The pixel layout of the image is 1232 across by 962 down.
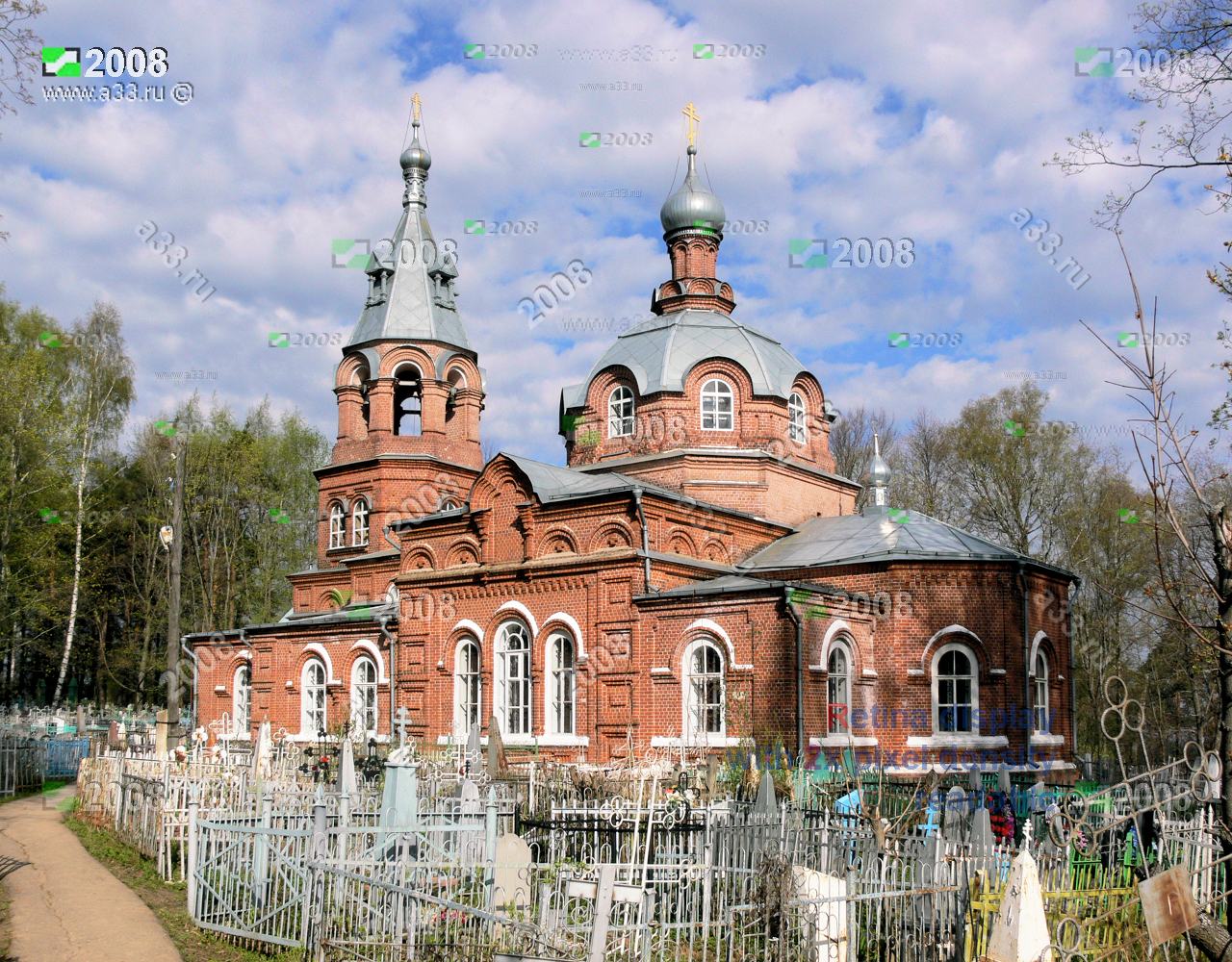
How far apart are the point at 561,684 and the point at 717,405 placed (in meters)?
6.85

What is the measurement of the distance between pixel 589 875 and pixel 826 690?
10.2 meters

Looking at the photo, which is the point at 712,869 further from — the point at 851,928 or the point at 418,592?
the point at 418,592

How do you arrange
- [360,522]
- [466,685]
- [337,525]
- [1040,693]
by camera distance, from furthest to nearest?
[337,525] → [360,522] → [466,685] → [1040,693]

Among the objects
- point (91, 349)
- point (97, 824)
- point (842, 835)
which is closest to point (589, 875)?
point (842, 835)

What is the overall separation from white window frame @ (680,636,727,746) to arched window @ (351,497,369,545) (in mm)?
11594

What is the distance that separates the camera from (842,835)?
29.8ft

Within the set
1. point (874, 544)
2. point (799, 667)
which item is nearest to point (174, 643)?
point (799, 667)

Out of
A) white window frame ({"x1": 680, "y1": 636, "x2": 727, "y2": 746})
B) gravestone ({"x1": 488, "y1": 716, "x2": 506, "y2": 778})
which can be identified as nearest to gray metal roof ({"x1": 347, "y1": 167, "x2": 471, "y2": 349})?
white window frame ({"x1": 680, "y1": 636, "x2": 727, "y2": 746})

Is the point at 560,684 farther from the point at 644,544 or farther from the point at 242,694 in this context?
the point at 242,694

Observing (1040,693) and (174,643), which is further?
(174,643)

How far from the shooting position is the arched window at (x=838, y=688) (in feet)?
61.5

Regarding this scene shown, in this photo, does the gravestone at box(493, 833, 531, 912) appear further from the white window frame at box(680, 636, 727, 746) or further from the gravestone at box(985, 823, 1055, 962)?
the white window frame at box(680, 636, 727, 746)

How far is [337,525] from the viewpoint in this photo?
2927cm

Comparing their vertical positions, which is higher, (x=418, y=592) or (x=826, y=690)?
(x=418, y=592)
